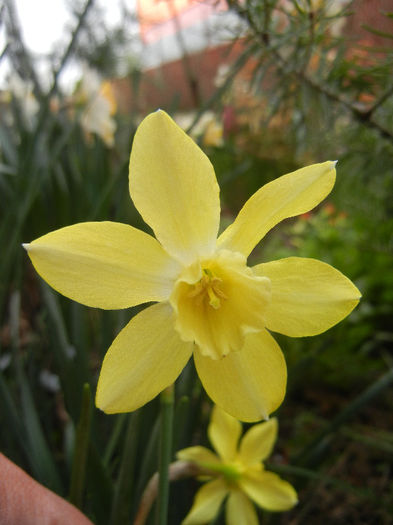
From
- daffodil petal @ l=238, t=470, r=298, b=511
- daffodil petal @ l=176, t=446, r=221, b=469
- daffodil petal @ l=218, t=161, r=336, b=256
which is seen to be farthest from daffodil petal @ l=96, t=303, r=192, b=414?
daffodil petal @ l=238, t=470, r=298, b=511

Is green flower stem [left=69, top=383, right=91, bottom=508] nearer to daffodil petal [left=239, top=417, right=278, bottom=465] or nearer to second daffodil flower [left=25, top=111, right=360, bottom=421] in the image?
second daffodil flower [left=25, top=111, right=360, bottom=421]

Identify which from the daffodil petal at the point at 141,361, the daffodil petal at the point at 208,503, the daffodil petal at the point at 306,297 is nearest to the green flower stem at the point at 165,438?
the daffodil petal at the point at 141,361

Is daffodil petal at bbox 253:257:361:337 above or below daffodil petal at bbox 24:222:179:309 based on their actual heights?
below

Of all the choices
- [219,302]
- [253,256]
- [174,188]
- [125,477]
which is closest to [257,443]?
[125,477]

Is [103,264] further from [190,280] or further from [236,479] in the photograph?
[236,479]

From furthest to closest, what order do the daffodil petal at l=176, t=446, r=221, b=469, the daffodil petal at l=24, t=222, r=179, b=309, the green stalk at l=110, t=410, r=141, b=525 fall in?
1. the daffodil petal at l=176, t=446, r=221, b=469
2. the green stalk at l=110, t=410, r=141, b=525
3. the daffodil petal at l=24, t=222, r=179, b=309

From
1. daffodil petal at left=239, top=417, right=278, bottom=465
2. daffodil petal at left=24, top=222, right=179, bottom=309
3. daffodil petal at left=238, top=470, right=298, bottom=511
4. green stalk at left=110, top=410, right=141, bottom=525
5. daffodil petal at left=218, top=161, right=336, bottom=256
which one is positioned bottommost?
daffodil petal at left=238, top=470, right=298, bottom=511
